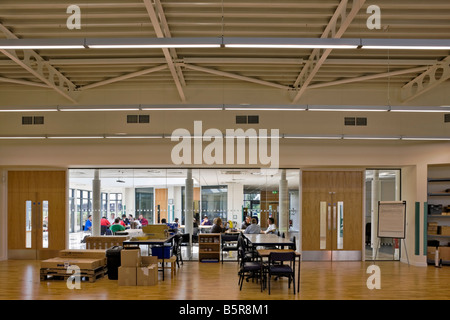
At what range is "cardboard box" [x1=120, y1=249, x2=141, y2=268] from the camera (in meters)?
9.25

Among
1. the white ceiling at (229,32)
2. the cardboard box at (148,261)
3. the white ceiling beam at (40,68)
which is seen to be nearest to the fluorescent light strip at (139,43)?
the white ceiling at (229,32)

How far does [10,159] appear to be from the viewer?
41.6 ft

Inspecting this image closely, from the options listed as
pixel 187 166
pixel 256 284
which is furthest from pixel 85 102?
pixel 256 284

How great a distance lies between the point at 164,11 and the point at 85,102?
5927 mm

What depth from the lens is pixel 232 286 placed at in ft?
30.5

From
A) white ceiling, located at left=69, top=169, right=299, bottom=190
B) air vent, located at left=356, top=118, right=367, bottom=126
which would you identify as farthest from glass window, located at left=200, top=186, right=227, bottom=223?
air vent, located at left=356, top=118, right=367, bottom=126

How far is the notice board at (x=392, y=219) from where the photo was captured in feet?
40.2

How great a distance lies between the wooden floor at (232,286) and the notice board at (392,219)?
1031 millimetres

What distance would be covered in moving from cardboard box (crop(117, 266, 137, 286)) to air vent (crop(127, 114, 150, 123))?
4897 millimetres

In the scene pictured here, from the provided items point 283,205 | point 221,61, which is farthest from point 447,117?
point 221,61

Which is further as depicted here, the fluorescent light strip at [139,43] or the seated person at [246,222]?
the seated person at [246,222]

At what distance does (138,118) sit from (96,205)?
9.71 feet

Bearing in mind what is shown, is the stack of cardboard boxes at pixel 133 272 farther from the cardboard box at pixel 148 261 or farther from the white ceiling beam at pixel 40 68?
the white ceiling beam at pixel 40 68

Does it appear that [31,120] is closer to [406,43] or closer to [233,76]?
[233,76]
